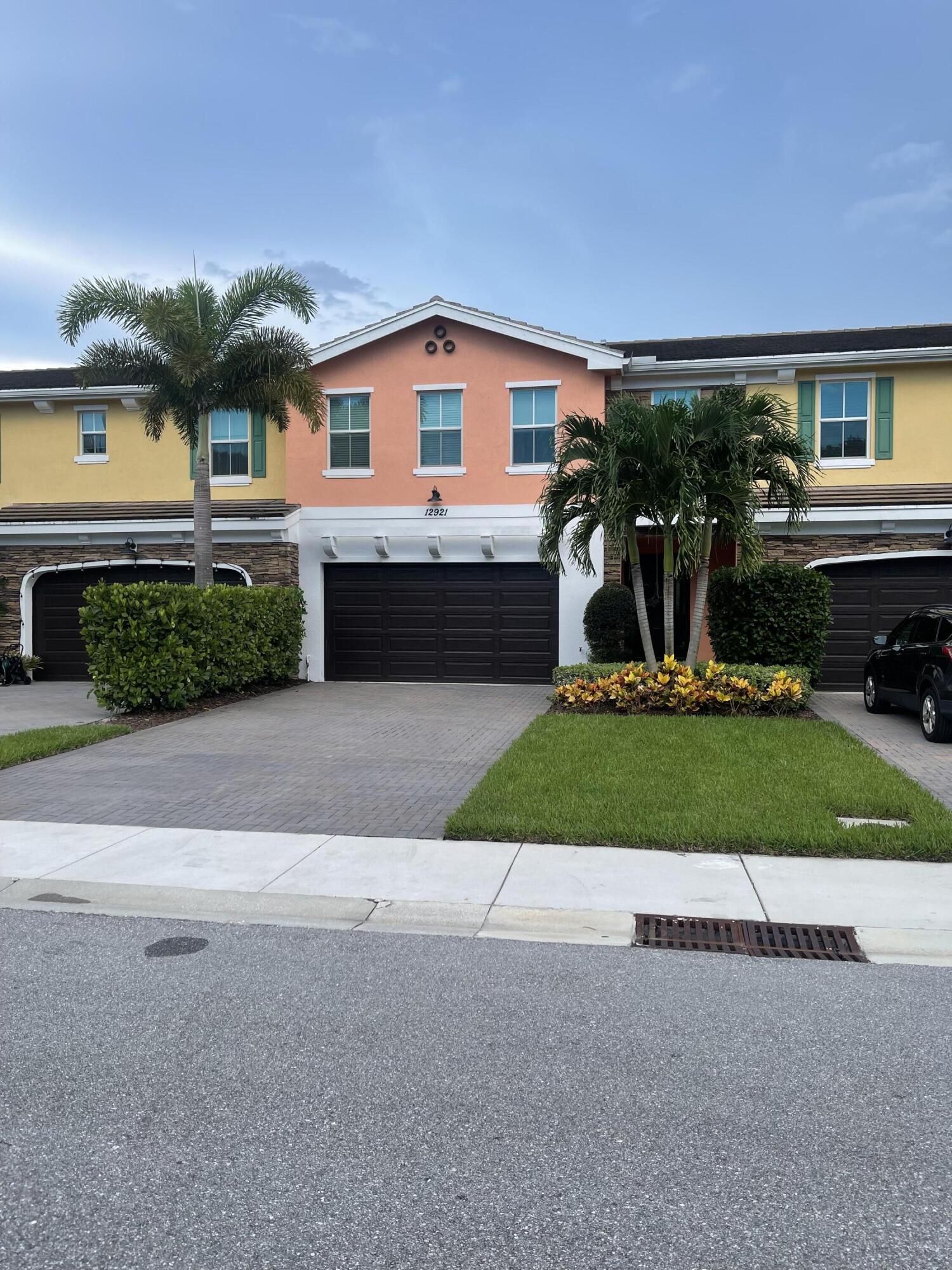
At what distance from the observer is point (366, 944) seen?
5629 millimetres

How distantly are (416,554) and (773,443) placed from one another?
7725 millimetres

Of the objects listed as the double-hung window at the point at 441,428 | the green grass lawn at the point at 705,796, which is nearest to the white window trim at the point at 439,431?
the double-hung window at the point at 441,428

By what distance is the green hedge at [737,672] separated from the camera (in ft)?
48.0

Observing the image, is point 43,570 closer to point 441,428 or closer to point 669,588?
point 441,428

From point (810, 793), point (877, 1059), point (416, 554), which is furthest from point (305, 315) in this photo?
point (877, 1059)

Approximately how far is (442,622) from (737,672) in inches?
278

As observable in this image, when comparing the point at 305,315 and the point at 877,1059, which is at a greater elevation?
the point at 305,315

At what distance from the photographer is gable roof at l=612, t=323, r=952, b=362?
64.6 feet

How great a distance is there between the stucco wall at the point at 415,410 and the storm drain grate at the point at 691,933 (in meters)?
14.4

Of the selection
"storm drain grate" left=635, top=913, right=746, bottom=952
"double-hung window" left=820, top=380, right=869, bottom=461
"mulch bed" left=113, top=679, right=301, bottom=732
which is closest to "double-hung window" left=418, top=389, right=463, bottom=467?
"mulch bed" left=113, top=679, right=301, bottom=732

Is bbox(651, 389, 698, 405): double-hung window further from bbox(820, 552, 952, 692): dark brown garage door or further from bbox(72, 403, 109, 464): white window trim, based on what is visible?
bbox(72, 403, 109, 464): white window trim

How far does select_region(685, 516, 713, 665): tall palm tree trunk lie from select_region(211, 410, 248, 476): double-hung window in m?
10.6

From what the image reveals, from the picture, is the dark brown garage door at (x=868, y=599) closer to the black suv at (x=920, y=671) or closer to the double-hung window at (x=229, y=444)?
the black suv at (x=920, y=671)

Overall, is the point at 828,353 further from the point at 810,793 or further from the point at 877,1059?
the point at 877,1059
